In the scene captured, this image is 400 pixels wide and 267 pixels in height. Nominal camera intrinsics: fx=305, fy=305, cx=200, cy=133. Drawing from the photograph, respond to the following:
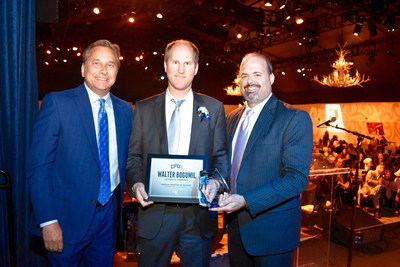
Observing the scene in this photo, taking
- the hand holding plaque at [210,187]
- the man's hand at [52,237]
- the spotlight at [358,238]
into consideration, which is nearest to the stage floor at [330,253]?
the spotlight at [358,238]

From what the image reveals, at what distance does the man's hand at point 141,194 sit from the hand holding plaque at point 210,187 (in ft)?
1.07

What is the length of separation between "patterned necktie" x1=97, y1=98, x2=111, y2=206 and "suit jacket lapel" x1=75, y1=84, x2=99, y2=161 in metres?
0.06

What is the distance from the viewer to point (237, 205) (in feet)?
6.46

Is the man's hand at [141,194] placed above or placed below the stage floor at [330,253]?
above

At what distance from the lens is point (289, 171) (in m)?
2.07

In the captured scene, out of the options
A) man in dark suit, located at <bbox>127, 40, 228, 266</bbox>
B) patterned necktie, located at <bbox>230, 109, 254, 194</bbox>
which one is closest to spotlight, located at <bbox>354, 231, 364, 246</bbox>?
patterned necktie, located at <bbox>230, 109, 254, 194</bbox>

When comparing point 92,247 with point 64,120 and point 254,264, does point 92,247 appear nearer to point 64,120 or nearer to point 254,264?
point 64,120

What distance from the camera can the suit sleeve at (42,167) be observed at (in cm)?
190

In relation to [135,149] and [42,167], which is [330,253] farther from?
[42,167]

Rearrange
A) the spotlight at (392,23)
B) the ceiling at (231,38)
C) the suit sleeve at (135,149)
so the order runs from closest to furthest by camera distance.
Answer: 1. the suit sleeve at (135,149)
2. the spotlight at (392,23)
3. the ceiling at (231,38)

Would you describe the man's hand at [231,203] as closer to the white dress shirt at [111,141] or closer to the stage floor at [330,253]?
the stage floor at [330,253]

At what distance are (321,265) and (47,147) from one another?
332cm

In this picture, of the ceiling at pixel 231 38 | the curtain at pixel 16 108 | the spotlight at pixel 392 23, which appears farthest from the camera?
the ceiling at pixel 231 38

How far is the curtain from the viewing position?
199 centimetres
